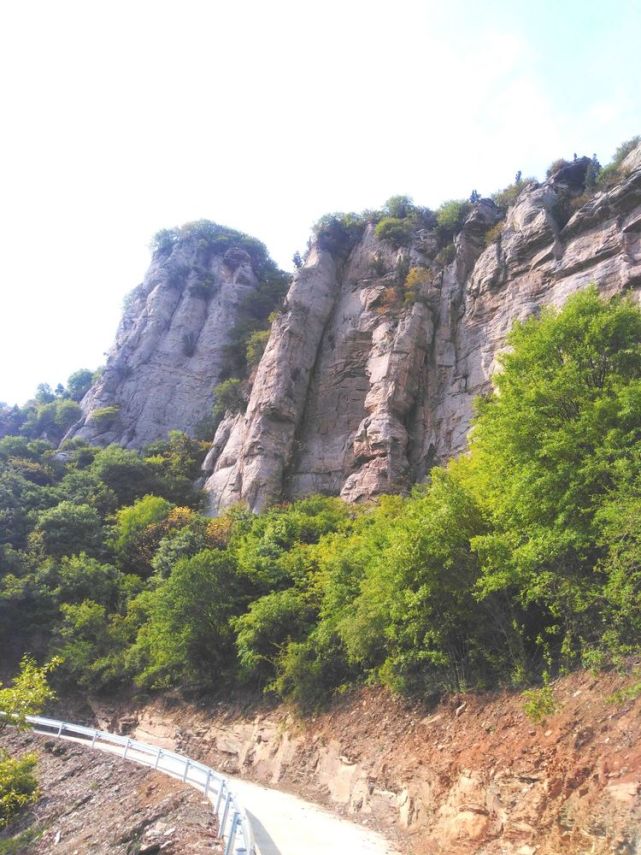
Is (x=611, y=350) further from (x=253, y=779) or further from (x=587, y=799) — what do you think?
(x=253, y=779)

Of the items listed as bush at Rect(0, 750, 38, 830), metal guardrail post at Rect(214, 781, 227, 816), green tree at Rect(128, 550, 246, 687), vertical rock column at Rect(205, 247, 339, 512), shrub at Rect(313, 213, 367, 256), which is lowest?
bush at Rect(0, 750, 38, 830)

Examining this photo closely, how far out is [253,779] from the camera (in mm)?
15906

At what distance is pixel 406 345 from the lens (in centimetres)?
3438

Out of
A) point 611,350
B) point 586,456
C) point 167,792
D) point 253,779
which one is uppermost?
point 611,350

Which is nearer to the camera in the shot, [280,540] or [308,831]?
[308,831]

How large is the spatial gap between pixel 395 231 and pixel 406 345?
13.3 meters

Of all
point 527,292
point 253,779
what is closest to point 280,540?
point 253,779

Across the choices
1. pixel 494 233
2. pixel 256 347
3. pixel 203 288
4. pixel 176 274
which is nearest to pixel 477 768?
pixel 494 233

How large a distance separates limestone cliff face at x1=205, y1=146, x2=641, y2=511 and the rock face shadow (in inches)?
775

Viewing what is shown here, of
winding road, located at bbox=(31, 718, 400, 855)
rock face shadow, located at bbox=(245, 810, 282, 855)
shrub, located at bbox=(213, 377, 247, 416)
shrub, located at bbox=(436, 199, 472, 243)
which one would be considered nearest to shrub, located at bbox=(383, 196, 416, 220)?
shrub, located at bbox=(436, 199, 472, 243)

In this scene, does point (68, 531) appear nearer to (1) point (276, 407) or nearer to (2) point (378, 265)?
(1) point (276, 407)

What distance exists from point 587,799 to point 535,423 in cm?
733

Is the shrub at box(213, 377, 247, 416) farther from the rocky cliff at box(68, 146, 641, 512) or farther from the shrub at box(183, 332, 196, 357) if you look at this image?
the shrub at box(183, 332, 196, 357)

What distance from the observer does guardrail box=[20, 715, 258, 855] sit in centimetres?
767
